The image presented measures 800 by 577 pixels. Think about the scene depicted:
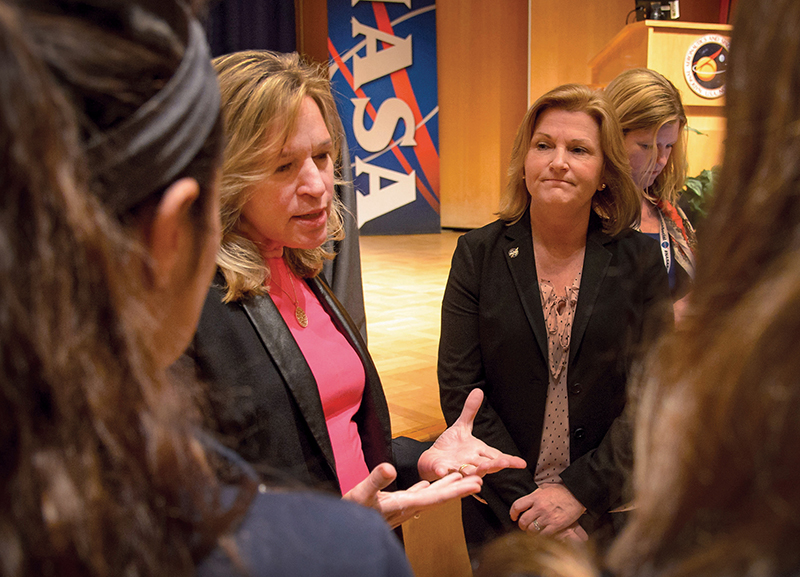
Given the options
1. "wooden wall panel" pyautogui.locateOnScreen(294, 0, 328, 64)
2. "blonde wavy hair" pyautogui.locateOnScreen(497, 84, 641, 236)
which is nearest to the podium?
"blonde wavy hair" pyautogui.locateOnScreen(497, 84, 641, 236)

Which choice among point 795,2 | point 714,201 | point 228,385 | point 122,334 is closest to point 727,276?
point 714,201

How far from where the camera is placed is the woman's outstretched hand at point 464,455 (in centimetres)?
131

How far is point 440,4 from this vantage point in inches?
389

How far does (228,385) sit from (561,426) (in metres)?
0.90

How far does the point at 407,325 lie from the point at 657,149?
8.12ft

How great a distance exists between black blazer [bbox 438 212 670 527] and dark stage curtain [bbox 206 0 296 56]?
24.1 feet

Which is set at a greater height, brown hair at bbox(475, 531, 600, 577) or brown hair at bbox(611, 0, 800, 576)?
brown hair at bbox(611, 0, 800, 576)

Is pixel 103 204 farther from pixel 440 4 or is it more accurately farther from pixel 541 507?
pixel 440 4

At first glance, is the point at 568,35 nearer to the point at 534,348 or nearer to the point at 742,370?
the point at 534,348

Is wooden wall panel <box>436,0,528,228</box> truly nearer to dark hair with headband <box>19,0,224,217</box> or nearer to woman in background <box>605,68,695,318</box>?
woman in background <box>605,68,695,318</box>

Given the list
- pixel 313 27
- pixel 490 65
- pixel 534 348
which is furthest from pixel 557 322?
pixel 490 65

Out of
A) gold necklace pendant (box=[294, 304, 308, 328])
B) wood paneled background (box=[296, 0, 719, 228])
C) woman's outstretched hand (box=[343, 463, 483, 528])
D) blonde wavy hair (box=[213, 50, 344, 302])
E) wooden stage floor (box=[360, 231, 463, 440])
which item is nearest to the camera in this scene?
woman's outstretched hand (box=[343, 463, 483, 528])

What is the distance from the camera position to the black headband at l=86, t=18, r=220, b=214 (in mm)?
437

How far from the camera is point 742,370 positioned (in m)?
0.39
